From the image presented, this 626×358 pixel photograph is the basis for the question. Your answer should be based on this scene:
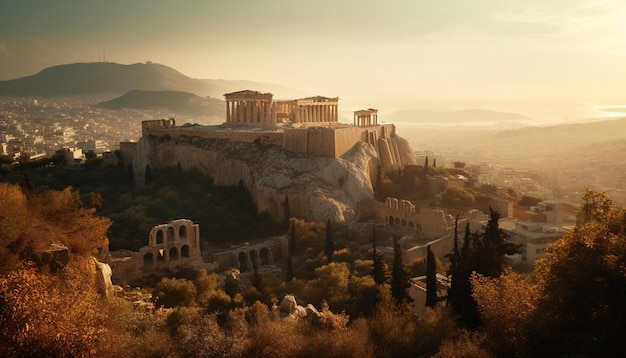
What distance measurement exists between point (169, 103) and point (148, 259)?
16171 cm

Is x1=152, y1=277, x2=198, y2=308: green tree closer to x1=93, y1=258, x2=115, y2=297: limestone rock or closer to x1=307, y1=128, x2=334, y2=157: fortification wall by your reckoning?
x1=93, y1=258, x2=115, y2=297: limestone rock

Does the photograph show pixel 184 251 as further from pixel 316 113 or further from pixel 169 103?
pixel 169 103

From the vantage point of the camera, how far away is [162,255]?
82.4 feet

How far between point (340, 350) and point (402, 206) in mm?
21842

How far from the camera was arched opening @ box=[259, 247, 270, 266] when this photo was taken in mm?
28938

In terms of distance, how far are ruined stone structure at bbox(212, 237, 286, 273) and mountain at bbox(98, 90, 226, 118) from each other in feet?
487

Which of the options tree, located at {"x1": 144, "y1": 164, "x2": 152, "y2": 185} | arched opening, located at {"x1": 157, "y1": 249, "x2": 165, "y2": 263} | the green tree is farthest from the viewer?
tree, located at {"x1": 144, "y1": 164, "x2": 152, "y2": 185}

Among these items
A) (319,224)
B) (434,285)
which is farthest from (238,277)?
(434,285)

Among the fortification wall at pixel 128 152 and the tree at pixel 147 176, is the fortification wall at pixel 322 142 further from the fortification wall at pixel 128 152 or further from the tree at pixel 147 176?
the fortification wall at pixel 128 152

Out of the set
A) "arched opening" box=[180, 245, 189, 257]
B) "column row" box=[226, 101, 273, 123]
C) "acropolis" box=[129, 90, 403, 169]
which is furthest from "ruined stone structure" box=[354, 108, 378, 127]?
"arched opening" box=[180, 245, 189, 257]

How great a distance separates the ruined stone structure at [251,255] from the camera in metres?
27.6

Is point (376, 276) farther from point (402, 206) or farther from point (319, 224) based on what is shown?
point (402, 206)

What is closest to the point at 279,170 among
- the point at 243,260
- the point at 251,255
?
the point at 251,255

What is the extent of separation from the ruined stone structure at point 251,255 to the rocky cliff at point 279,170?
10.9 feet
